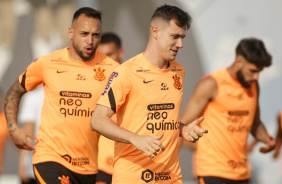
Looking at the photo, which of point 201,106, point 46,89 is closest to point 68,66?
point 46,89

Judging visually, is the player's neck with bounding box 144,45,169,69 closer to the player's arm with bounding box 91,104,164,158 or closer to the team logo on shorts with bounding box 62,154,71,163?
the player's arm with bounding box 91,104,164,158

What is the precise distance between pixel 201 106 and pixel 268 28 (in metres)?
4.78

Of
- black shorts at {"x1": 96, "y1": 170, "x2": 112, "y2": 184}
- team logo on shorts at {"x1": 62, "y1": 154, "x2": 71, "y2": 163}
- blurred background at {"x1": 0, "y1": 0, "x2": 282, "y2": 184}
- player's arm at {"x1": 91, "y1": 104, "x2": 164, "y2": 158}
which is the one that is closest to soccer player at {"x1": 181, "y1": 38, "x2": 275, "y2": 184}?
black shorts at {"x1": 96, "y1": 170, "x2": 112, "y2": 184}

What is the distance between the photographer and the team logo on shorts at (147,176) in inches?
187

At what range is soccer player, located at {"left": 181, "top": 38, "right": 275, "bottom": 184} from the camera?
21.2 ft

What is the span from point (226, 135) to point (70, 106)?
78.4 inches

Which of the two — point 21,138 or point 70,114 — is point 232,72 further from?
point 21,138

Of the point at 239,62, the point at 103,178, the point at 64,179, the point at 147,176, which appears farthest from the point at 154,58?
the point at 103,178

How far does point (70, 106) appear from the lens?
5.54 m

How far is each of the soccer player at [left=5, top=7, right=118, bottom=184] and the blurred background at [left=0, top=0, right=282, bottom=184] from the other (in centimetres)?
543

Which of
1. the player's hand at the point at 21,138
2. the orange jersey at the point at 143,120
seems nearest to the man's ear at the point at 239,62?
the orange jersey at the point at 143,120

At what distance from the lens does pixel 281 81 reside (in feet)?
35.2

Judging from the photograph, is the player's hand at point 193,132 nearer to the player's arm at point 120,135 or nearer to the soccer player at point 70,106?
the player's arm at point 120,135

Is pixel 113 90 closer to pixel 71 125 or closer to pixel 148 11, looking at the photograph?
pixel 71 125
